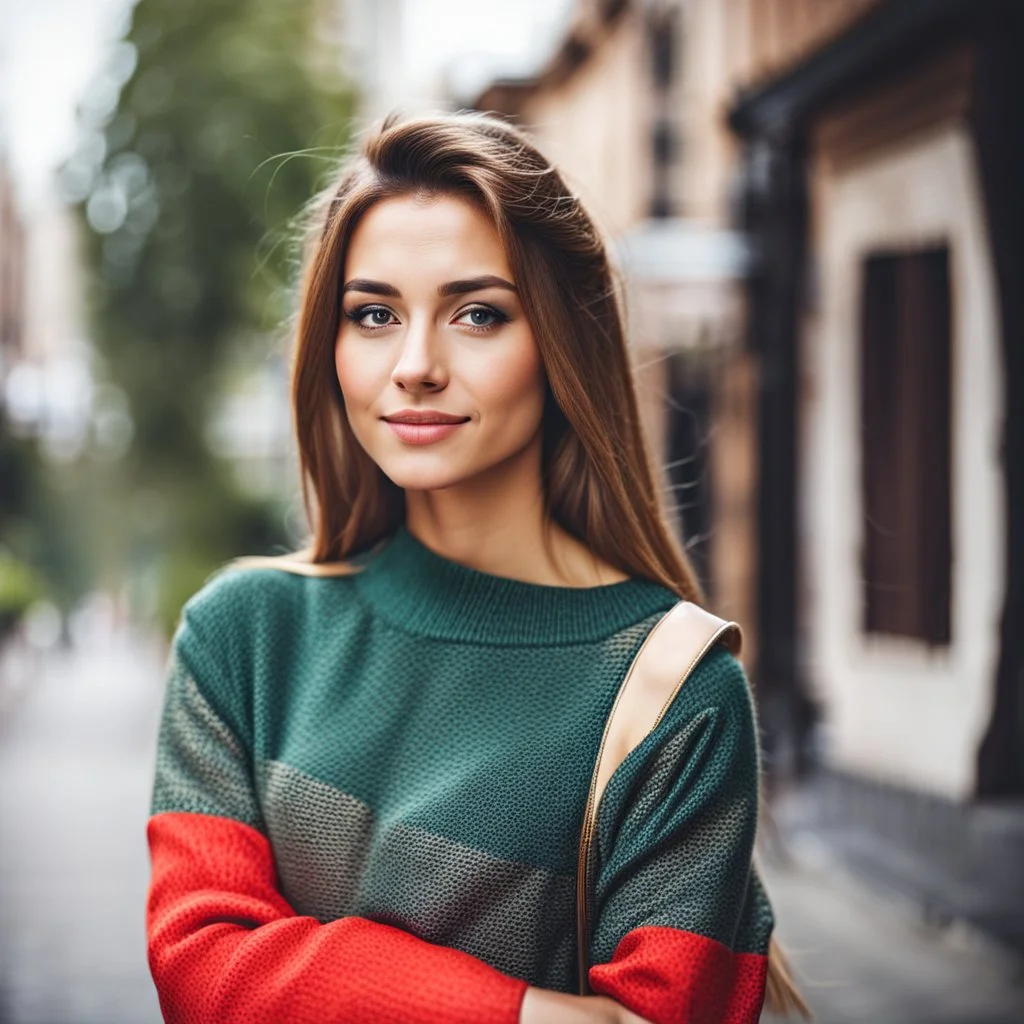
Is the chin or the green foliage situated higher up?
the chin

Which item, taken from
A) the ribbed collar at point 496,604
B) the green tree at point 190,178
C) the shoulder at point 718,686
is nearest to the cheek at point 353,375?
the ribbed collar at point 496,604

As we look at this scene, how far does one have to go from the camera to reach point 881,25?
781cm

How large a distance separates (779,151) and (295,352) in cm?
844

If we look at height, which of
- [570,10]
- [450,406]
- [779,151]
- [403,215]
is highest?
[570,10]

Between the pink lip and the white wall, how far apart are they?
18.0ft

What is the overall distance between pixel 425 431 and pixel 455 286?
0.62ft

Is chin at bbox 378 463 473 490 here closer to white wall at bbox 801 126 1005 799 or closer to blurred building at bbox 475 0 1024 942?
blurred building at bbox 475 0 1024 942

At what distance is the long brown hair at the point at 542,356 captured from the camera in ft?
6.38

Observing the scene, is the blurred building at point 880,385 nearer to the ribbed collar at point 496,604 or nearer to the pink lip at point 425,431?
the ribbed collar at point 496,604

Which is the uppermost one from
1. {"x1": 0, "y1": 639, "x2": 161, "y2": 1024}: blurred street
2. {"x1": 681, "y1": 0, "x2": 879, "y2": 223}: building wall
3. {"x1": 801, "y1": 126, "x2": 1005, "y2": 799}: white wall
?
{"x1": 681, "y1": 0, "x2": 879, "y2": 223}: building wall

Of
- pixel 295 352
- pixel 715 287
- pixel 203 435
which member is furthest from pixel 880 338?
pixel 203 435

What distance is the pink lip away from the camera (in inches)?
76.2

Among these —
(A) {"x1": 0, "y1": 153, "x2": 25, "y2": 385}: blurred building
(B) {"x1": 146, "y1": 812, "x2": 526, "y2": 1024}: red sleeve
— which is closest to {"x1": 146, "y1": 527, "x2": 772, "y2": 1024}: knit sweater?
(B) {"x1": 146, "y1": 812, "x2": 526, "y2": 1024}: red sleeve

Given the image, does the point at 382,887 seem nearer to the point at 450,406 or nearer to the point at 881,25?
the point at 450,406
